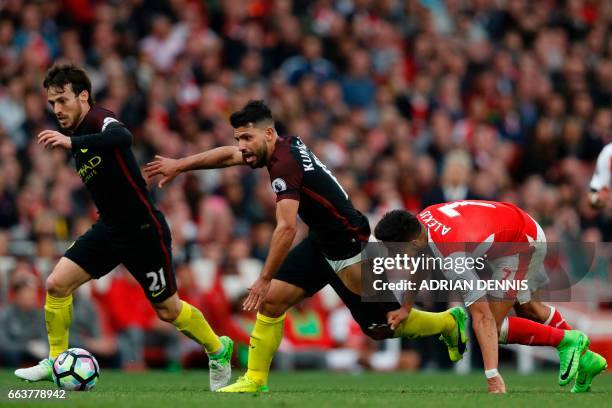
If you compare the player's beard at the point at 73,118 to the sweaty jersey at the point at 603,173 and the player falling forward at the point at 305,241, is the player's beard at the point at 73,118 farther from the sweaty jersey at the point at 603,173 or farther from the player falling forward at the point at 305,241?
the sweaty jersey at the point at 603,173

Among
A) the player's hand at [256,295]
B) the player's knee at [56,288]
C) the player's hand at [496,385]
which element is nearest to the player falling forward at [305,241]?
the player's hand at [256,295]

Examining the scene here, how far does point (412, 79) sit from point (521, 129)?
75.5 inches

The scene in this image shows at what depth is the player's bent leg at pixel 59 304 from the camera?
10.1 meters

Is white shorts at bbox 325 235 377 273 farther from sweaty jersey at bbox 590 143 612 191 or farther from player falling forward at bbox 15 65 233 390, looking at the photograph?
sweaty jersey at bbox 590 143 612 191

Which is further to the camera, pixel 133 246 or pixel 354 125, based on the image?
pixel 354 125

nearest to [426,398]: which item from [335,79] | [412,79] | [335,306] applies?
[335,306]

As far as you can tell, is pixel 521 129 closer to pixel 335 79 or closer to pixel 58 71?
pixel 335 79

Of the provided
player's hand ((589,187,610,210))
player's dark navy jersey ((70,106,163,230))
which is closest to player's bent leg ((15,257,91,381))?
player's dark navy jersey ((70,106,163,230))

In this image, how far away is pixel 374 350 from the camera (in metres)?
16.2

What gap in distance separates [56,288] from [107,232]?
60cm

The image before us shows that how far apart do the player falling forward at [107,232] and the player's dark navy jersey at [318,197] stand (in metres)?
1.17

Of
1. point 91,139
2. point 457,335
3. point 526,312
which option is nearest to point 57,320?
point 91,139

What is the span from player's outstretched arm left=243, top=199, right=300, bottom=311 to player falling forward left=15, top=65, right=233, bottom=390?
1.15 m

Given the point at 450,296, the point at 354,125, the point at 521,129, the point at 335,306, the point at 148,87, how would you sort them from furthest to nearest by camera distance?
the point at 521,129 → the point at 354,125 → the point at 148,87 → the point at 335,306 → the point at 450,296
